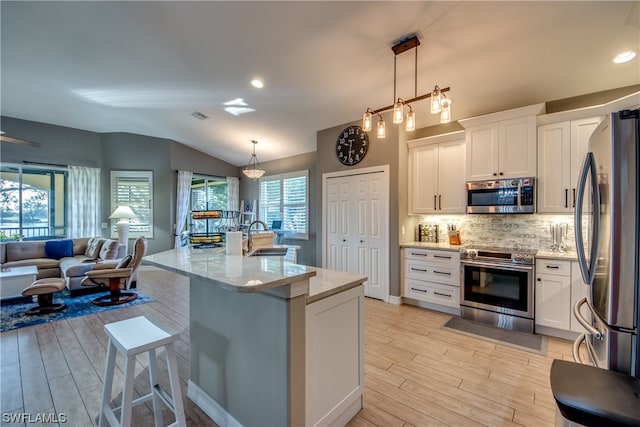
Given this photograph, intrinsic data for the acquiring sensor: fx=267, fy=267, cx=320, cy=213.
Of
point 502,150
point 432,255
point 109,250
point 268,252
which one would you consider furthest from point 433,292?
point 109,250

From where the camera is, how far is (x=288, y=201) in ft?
20.9

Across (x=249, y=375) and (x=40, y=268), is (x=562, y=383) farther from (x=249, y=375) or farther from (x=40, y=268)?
(x=40, y=268)

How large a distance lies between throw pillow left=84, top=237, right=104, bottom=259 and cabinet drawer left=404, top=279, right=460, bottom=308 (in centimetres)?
582

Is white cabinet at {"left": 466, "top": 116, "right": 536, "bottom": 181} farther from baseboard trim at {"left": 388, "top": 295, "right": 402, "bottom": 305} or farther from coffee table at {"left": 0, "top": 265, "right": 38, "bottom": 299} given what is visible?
coffee table at {"left": 0, "top": 265, "right": 38, "bottom": 299}

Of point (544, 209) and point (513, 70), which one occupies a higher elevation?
point (513, 70)

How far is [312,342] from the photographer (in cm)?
149

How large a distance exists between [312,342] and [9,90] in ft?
20.6

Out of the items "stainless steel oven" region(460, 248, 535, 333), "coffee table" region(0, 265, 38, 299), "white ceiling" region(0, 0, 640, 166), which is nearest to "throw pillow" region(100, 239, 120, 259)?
"coffee table" region(0, 265, 38, 299)

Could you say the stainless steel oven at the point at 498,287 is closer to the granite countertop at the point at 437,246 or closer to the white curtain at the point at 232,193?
the granite countertop at the point at 437,246

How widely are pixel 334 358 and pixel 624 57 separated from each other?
374 centimetres

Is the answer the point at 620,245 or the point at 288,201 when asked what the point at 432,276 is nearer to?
the point at 620,245

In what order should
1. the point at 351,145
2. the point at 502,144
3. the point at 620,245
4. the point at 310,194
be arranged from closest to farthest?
the point at 620,245, the point at 502,144, the point at 351,145, the point at 310,194

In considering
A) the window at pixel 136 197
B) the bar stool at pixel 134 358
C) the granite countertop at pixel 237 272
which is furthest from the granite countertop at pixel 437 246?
the window at pixel 136 197

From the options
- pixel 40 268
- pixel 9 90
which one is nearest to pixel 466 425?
pixel 40 268
